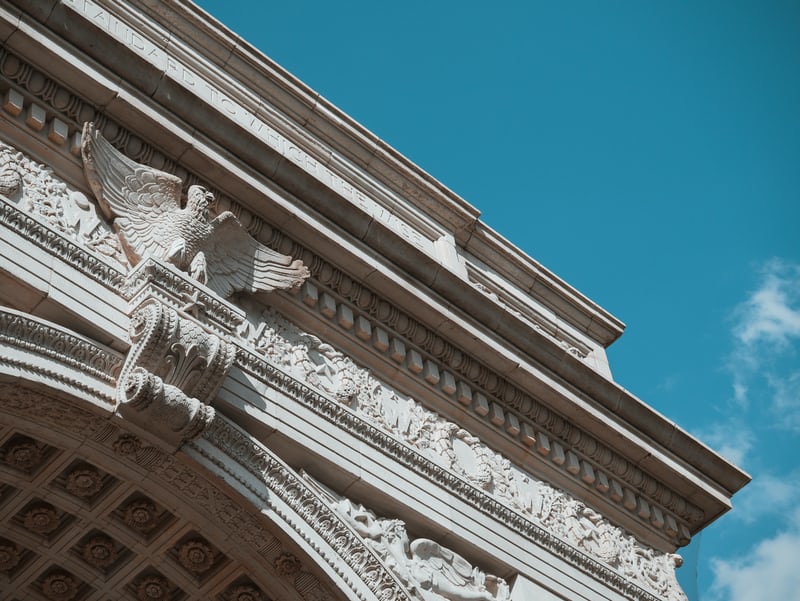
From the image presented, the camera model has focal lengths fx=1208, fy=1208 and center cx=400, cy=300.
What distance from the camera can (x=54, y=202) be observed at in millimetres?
10758

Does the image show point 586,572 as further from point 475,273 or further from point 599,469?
point 475,273

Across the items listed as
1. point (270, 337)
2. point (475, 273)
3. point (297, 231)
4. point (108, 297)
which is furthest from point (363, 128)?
point (108, 297)

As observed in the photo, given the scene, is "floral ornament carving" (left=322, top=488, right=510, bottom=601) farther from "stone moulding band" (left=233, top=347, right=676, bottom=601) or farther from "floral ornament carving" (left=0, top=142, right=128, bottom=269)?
"floral ornament carving" (left=0, top=142, right=128, bottom=269)

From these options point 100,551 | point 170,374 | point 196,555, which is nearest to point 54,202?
point 170,374

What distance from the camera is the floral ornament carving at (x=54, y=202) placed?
34.4 feet

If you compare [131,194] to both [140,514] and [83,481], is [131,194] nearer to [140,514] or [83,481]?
[83,481]

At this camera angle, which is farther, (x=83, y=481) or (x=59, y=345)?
(x=83, y=481)

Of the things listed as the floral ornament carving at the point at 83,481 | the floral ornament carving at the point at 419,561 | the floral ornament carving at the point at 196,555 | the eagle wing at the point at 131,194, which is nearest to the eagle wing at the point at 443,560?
the floral ornament carving at the point at 419,561

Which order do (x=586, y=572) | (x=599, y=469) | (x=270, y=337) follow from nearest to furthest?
(x=270, y=337) → (x=586, y=572) → (x=599, y=469)

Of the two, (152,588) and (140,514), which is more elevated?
(140,514)

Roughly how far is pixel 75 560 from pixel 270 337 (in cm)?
278

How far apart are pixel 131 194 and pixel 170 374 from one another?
2.06 m

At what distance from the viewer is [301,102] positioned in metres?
15.3

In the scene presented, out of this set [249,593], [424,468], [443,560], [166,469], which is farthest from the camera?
[424,468]
